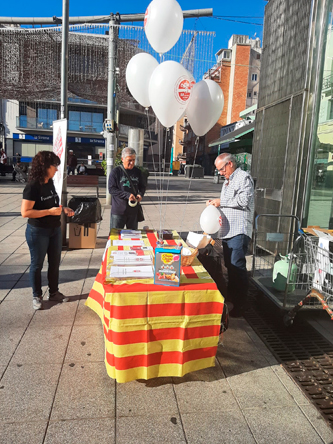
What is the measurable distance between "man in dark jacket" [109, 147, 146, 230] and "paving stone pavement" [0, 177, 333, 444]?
5.64 feet

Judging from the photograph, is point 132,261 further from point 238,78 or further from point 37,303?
point 238,78

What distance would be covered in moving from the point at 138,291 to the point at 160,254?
319mm

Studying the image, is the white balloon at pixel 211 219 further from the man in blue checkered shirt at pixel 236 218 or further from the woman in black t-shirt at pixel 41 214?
the woman in black t-shirt at pixel 41 214

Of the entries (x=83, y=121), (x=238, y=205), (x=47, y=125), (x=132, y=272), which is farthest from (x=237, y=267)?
(x=47, y=125)

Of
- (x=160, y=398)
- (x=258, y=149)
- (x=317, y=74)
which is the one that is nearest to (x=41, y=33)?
(x=258, y=149)

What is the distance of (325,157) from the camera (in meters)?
4.70

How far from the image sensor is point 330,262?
3211 mm

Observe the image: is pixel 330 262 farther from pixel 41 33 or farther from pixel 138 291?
pixel 41 33

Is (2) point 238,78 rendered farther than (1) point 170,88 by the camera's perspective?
Yes

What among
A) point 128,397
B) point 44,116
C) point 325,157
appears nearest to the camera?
point 128,397

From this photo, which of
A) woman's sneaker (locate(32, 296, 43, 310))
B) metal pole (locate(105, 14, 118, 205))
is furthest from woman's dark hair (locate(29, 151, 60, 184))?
metal pole (locate(105, 14, 118, 205))

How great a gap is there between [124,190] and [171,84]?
5.73 feet

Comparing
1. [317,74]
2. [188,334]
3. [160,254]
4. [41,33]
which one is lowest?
[188,334]

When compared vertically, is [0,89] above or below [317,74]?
above
